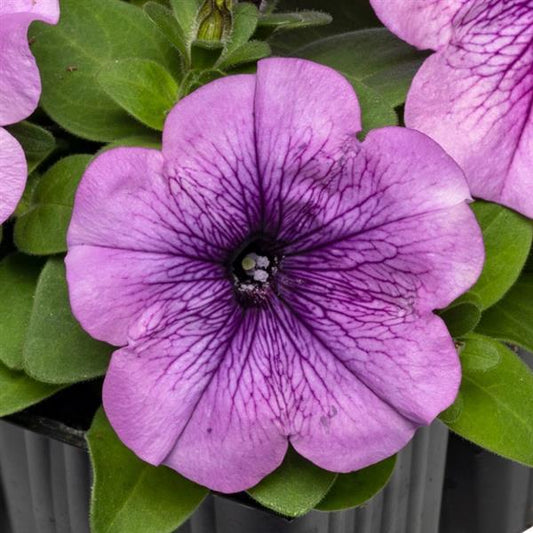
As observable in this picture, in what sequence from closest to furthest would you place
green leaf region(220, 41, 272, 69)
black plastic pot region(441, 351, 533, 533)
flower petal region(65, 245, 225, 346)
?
flower petal region(65, 245, 225, 346) < green leaf region(220, 41, 272, 69) < black plastic pot region(441, 351, 533, 533)

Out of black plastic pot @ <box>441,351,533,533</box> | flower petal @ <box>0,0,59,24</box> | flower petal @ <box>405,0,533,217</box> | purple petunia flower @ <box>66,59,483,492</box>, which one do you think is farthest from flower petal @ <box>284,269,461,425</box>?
black plastic pot @ <box>441,351,533,533</box>

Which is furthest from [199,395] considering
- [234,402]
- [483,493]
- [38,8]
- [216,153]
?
[483,493]

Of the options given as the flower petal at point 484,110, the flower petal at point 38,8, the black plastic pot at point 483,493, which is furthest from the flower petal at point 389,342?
the black plastic pot at point 483,493

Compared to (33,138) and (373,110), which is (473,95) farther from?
(33,138)

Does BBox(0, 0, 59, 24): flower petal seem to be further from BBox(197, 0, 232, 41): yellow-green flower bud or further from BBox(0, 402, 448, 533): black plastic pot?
BBox(0, 402, 448, 533): black plastic pot

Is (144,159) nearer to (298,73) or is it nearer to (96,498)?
(298,73)
